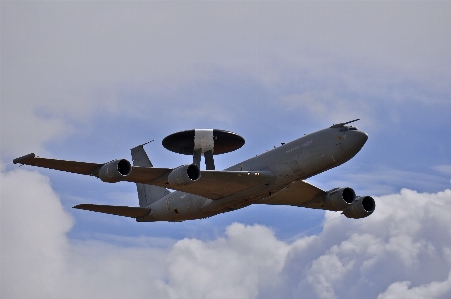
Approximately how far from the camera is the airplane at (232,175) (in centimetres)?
5500

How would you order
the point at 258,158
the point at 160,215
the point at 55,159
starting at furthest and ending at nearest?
the point at 160,215 → the point at 258,158 → the point at 55,159

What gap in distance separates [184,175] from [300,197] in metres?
16.2

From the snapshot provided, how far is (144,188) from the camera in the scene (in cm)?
7281

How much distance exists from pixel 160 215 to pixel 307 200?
46.1 feet

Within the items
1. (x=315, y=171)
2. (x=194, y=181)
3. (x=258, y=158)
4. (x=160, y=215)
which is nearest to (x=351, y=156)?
(x=315, y=171)

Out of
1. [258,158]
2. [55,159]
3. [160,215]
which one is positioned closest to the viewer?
[55,159]

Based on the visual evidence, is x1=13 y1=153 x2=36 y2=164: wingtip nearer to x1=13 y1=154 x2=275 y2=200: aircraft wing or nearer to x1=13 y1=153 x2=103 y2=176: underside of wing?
x1=13 y1=153 x2=103 y2=176: underside of wing

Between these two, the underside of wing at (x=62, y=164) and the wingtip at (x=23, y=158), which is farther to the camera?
the underside of wing at (x=62, y=164)

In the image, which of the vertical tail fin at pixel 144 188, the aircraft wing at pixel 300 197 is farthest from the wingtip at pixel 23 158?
the aircraft wing at pixel 300 197

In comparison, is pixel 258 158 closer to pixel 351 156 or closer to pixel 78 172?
pixel 351 156

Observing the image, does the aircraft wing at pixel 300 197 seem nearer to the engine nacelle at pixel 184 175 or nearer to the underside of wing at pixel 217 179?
the underside of wing at pixel 217 179

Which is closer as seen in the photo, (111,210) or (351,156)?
(351,156)

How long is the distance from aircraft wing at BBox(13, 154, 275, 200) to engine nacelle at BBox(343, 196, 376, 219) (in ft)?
40.7

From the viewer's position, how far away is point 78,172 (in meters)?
55.7
